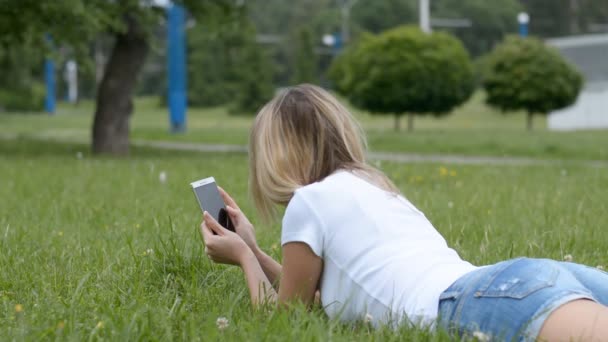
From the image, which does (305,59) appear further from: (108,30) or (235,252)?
(235,252)

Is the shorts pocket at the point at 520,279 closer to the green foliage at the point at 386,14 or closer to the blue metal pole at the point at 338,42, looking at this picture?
the blue metal pole at the point at 338,42

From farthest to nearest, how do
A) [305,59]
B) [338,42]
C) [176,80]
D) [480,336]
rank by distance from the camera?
[305,59] → [338,42] → [176,80] → [480,336]

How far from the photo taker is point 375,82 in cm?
3081

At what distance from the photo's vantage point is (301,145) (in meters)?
2.96

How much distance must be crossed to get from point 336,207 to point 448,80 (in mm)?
28896

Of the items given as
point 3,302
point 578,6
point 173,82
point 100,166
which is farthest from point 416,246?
point 578,6

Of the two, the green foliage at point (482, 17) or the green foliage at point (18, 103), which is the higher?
the green foliage at point (482, 17)

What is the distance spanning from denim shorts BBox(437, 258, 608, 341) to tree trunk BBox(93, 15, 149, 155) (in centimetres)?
1341

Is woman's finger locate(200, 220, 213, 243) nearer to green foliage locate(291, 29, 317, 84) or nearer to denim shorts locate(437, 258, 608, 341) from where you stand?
denim shorts locate(437, 258, 608, 341)

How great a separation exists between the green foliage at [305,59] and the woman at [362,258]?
188ft

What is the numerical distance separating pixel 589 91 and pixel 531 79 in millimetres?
9103

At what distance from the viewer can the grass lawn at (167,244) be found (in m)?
2.65

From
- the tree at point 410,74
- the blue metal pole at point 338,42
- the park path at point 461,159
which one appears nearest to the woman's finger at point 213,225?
the park path at point 461,159

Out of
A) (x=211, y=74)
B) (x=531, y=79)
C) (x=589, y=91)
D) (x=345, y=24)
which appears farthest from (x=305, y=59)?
(x=531, y=79)
